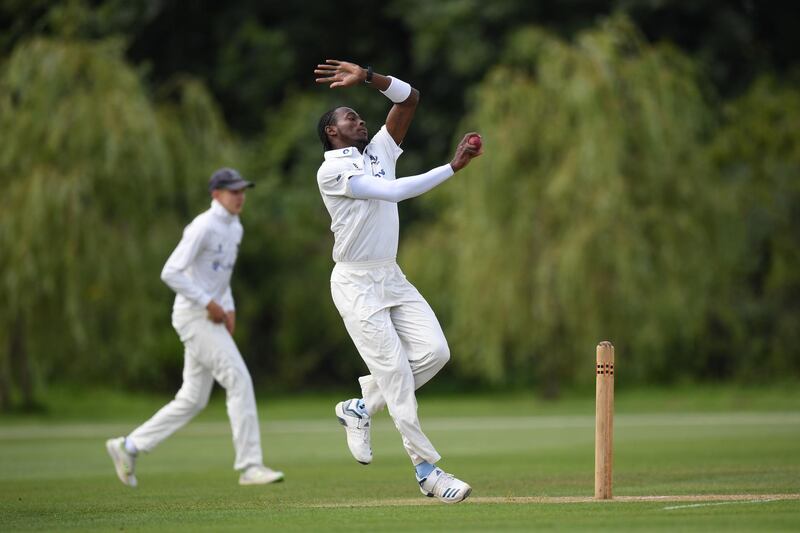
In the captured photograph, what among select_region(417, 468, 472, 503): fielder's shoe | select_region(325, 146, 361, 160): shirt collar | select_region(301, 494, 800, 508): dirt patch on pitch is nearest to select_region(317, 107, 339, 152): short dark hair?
select_region(325, 146, 361, 160): shirt collar

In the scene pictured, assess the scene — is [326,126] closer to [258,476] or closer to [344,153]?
[344,153]

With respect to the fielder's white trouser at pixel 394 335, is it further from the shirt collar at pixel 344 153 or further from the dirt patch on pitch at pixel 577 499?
the shirt collar at pixel 344 153

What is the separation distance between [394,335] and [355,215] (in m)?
0.82

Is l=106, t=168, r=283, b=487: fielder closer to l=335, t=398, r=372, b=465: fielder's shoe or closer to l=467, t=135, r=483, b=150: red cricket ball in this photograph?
l=335, t=398, r=372, b=465: fielder's shoe

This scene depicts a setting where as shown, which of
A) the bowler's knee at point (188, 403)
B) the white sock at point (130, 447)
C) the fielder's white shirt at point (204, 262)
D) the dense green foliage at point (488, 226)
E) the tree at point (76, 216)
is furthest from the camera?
the dense green foliage at point (488, 226)

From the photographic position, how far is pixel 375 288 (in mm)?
Answer: 9195

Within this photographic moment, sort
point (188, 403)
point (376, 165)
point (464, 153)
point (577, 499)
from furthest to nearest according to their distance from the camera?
point (188, 403) → point (376, 165) → point (577, 499) → point (464, 153)

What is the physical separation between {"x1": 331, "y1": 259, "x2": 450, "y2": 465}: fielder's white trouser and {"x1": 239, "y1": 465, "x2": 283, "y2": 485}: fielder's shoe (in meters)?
2.50

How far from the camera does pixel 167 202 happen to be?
2661cm

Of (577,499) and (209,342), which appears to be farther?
(209,342)

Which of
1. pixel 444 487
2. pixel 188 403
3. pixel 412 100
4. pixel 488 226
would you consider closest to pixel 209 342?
pixel 188 403

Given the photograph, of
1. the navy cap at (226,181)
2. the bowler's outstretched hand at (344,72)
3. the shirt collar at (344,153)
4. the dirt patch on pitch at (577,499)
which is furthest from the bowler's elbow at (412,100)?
the navy cap at (226,181)

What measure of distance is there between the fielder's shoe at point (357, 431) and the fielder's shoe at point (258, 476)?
2.18m

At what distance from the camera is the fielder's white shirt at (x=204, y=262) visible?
38.8 ft
